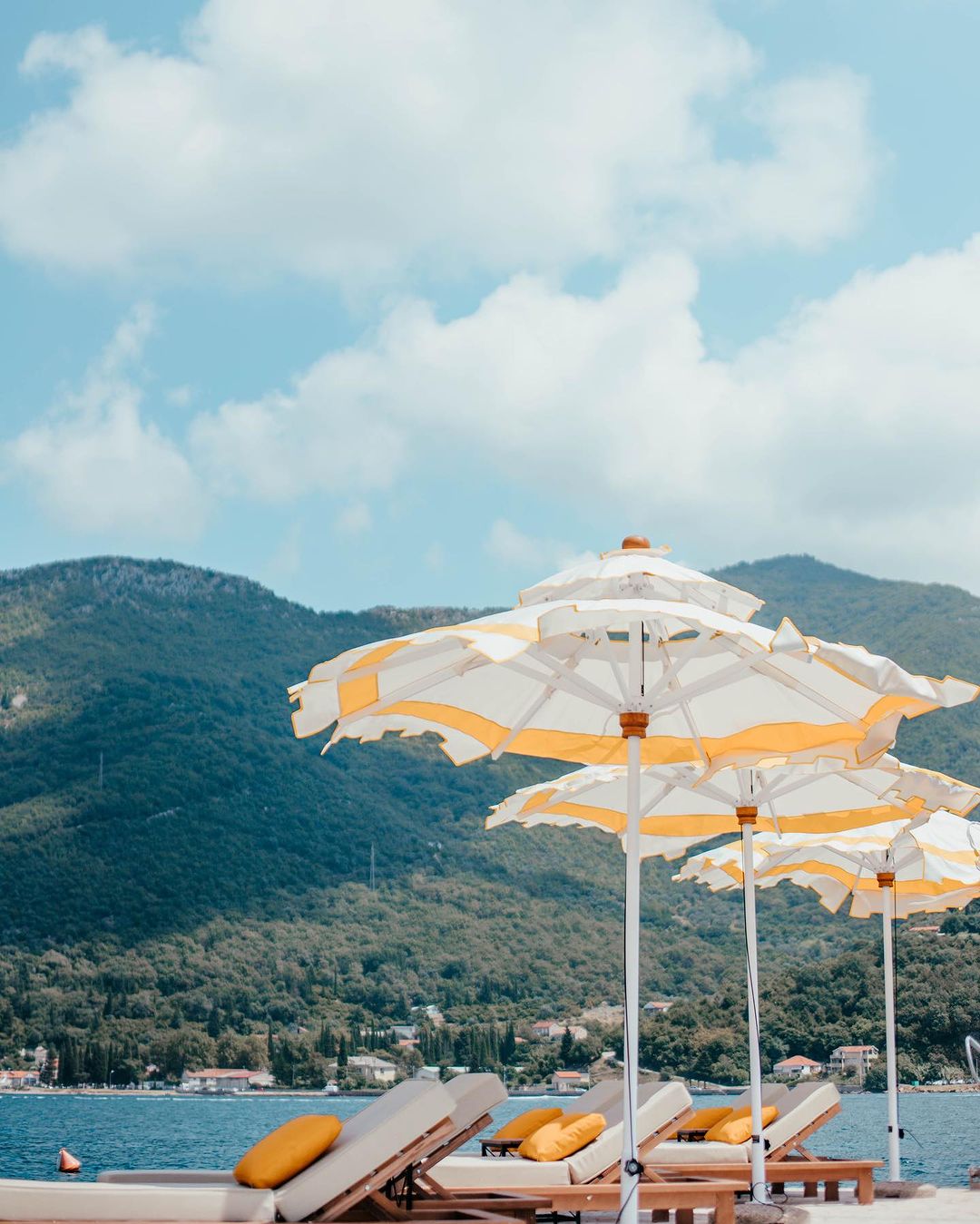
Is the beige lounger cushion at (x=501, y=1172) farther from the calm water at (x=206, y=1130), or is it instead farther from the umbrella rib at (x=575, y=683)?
the calm water at (x=206, y=1130)

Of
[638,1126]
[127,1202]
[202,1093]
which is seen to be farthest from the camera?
[202,1093]

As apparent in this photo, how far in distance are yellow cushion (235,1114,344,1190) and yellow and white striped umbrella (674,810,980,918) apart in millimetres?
4529

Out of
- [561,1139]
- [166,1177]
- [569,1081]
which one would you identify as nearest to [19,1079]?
[569,1081]

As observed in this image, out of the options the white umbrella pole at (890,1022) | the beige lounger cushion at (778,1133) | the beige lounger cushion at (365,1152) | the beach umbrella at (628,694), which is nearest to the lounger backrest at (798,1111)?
the beige lounger cushion at (778,1133)

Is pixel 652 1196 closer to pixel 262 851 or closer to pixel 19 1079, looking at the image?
pixel 19 1079

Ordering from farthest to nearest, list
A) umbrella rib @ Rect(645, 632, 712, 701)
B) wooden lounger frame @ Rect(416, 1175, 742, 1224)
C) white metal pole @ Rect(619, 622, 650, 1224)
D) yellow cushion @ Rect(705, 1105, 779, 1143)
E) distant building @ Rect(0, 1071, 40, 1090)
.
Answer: distant building @ Rect(0, 1071, 40, 1090), yellow cushion @ Rect(705, 1105, 779, 1143), wooden lounger frame @ Rect(416, 1175, 742, 1224), umbrella rib @ Rect(645, 632, 712, 701), white metal pole @ Rect(619, 622, 650, 1224)

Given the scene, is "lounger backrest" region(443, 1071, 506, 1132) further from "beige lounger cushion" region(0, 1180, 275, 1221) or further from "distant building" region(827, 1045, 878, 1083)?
"distant building" region(827, 1045, 878, 1083)

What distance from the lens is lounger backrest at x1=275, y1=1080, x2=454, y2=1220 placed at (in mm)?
5559

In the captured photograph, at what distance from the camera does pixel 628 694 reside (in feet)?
20.0

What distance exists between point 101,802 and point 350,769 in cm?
1778

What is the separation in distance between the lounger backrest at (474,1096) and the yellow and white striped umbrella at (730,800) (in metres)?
1.67

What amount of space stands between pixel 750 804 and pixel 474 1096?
2.37 metres

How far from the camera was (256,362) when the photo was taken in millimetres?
39281

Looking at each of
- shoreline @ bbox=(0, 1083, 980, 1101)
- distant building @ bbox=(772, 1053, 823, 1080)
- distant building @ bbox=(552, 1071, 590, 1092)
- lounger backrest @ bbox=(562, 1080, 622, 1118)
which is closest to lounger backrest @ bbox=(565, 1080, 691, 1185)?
lounger backrest @ bbox=(562, 1080, 622, 1118)
